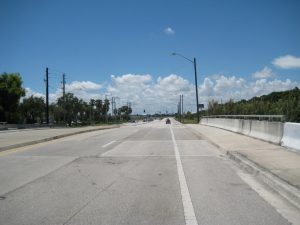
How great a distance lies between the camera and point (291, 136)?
17.8 m

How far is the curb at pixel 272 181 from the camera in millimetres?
9453

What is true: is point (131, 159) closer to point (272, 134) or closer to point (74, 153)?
point (74, 153)

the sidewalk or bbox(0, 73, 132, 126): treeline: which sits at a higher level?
bbox(0, 73, 132, 126): treeline

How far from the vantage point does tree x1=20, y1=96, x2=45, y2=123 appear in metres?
116

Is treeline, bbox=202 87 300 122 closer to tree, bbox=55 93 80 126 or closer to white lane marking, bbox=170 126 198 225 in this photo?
white lane marking, bbox=170 126 198 225

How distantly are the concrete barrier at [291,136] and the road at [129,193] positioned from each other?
104 inches

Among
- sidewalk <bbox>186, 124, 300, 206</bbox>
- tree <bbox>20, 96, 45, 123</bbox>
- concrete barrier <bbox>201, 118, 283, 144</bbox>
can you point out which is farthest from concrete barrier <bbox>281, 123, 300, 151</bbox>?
tree <bbox>20, 96, 45, 123</bbox>

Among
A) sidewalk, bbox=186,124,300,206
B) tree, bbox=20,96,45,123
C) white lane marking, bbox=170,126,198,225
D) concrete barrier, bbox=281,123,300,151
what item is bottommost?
white lane marking, bbox=170,126,198,225

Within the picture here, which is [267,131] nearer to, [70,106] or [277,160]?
[277,160]

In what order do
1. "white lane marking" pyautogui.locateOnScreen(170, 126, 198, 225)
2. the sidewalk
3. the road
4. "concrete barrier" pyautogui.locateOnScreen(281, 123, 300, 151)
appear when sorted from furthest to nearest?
"concrete barrier" pyautogui.locateOnScreen(281, 123, 300, 151)
the sidewalk
the road
"white lane marking" pyautogui.locateOnScreen(170, 126, 198, 225)

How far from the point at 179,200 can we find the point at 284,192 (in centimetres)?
239

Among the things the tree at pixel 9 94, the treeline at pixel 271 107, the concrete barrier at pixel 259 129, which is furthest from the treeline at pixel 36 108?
the concrete barrier at pixel 259 129

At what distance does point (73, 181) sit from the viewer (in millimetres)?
11859

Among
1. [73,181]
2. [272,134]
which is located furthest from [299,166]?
[272,134]
